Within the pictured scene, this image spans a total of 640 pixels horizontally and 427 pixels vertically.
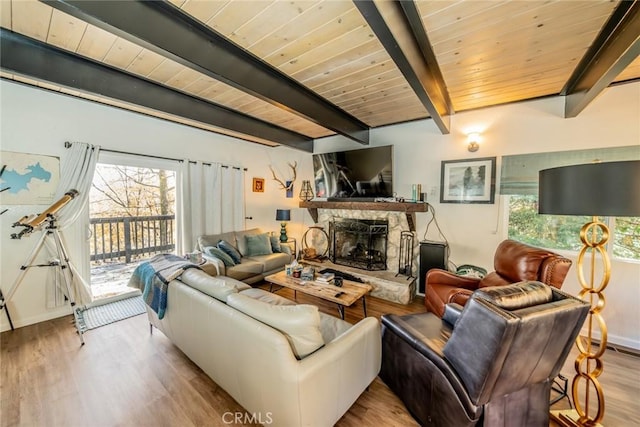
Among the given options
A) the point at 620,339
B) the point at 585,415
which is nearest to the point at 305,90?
the point at 585,415

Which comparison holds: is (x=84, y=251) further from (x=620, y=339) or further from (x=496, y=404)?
(x=620, y=339)

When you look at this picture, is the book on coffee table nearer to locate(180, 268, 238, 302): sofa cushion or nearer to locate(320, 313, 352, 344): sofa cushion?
locate(320, 313, 352, 344): sofa cushion

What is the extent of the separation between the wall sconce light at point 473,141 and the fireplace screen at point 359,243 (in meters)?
1.60

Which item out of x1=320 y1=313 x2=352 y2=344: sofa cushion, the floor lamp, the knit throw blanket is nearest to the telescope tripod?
the knit throw blanket

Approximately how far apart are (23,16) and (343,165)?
355 centimetres

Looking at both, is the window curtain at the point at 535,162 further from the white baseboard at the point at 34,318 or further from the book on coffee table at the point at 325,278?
the white baseboard at the point at 34,318

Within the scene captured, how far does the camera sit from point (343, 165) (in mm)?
4164

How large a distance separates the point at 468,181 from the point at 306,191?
2.83m

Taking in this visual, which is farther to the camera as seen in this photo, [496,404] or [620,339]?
[620,339]

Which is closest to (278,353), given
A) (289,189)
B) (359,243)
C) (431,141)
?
(359,243)

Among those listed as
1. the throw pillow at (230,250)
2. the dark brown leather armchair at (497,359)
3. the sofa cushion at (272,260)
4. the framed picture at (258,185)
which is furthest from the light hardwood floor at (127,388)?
the framed picture at (258,185)

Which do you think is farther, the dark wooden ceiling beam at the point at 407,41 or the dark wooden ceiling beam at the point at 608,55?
the dark wooden ceiling beam at the point at 608,55

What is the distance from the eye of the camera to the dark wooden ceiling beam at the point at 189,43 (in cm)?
Result: 129

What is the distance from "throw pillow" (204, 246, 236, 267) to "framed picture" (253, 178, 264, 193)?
1700 mm
